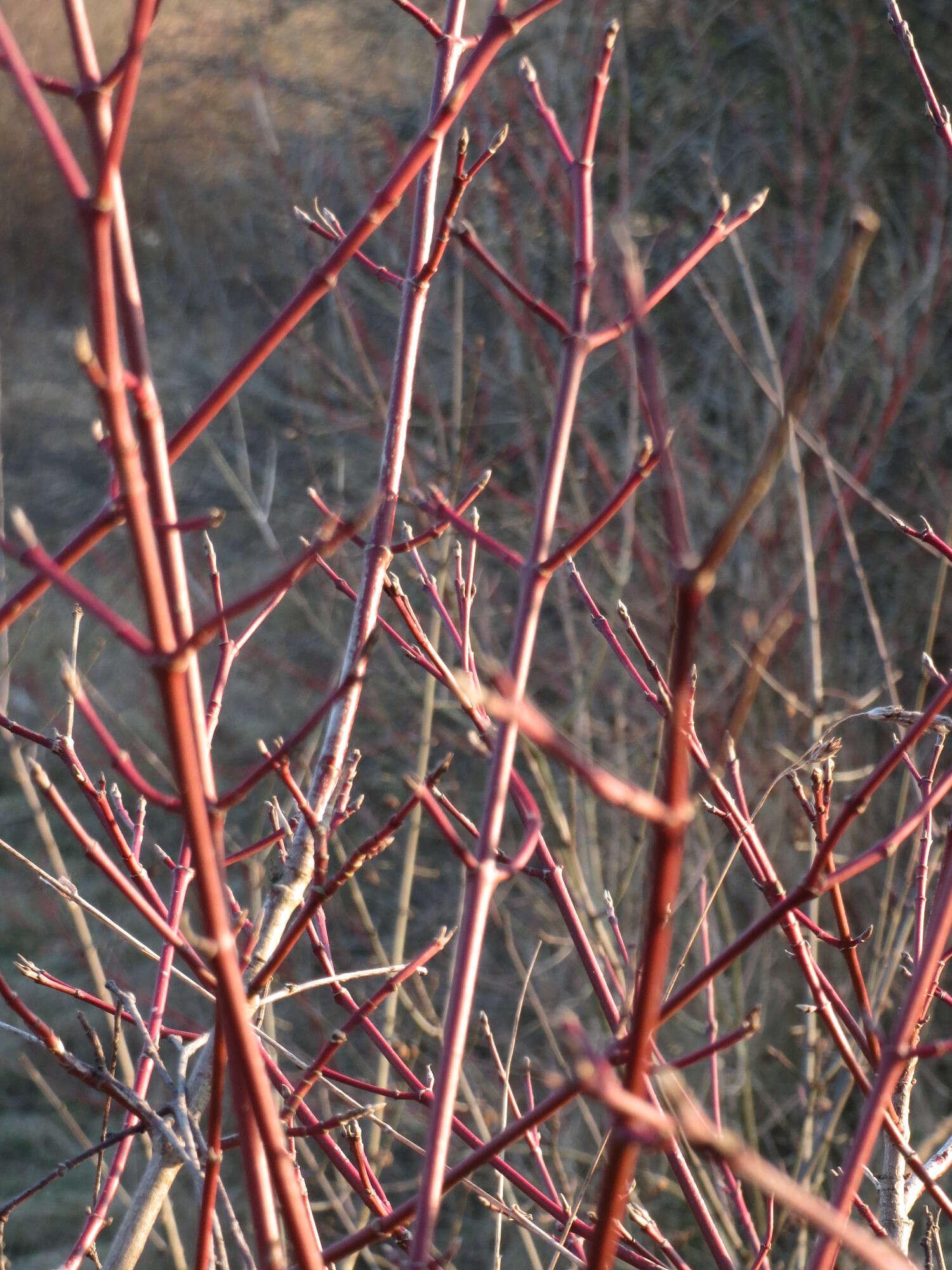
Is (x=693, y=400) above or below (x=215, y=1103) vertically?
below

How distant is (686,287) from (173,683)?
501 centimetres

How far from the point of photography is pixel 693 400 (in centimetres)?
502

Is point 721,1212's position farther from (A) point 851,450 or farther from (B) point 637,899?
(A) point 851,450

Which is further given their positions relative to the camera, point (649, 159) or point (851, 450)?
point (649, 159)

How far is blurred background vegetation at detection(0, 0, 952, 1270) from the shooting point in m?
4.27

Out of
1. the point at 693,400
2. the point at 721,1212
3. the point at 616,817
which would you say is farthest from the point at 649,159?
the point at 721,1212

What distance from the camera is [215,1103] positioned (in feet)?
2.36

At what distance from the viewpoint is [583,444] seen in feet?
16.3

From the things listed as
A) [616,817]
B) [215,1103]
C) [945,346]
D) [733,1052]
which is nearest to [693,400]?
[945,346]

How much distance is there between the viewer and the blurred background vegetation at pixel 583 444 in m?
4.27

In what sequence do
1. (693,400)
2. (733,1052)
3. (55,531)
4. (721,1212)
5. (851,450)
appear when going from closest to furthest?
(721,1212) < (733,1052) < (851,450) < (693,400) < (55,531)

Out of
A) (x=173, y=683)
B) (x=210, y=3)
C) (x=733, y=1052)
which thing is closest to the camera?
(x=173, y=683)

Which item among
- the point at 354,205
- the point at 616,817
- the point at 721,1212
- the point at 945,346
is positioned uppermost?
the point at 354,205

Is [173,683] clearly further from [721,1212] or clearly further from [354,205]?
[354,205]
